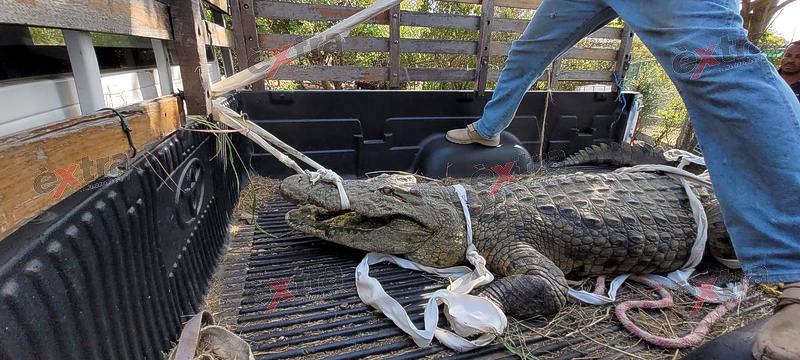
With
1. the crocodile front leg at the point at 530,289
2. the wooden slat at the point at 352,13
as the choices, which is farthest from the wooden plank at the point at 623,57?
the crocodile front leg at the point at 530,289

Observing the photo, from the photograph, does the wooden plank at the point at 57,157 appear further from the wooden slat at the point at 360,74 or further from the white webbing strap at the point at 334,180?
the wooden slat at the point at 360,74

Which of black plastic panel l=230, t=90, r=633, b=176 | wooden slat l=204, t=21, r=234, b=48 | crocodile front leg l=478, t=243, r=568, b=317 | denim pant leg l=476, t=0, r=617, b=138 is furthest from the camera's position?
black plastic panel l=230, t=90, r=633, b=176

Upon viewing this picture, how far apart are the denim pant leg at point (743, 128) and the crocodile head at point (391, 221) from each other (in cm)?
105

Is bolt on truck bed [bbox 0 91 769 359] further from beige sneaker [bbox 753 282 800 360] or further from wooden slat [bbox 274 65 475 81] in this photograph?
beige sneaker [bbox 753 282 800 360]

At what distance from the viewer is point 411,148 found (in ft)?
9.98

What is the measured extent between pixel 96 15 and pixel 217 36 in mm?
1571

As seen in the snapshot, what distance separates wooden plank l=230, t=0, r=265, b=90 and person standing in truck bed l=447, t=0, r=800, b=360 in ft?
8.66

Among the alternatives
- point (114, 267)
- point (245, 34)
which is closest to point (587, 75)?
point (245, 34)

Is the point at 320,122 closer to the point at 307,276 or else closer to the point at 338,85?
the point at 307,276

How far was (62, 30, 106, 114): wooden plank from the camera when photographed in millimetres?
1102

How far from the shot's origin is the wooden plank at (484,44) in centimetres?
322

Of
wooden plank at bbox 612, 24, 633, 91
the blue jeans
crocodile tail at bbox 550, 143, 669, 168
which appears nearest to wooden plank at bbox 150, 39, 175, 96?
the blue jeans

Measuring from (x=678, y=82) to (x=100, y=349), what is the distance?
197 cm

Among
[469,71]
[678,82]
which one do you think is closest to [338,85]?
[469,71]
